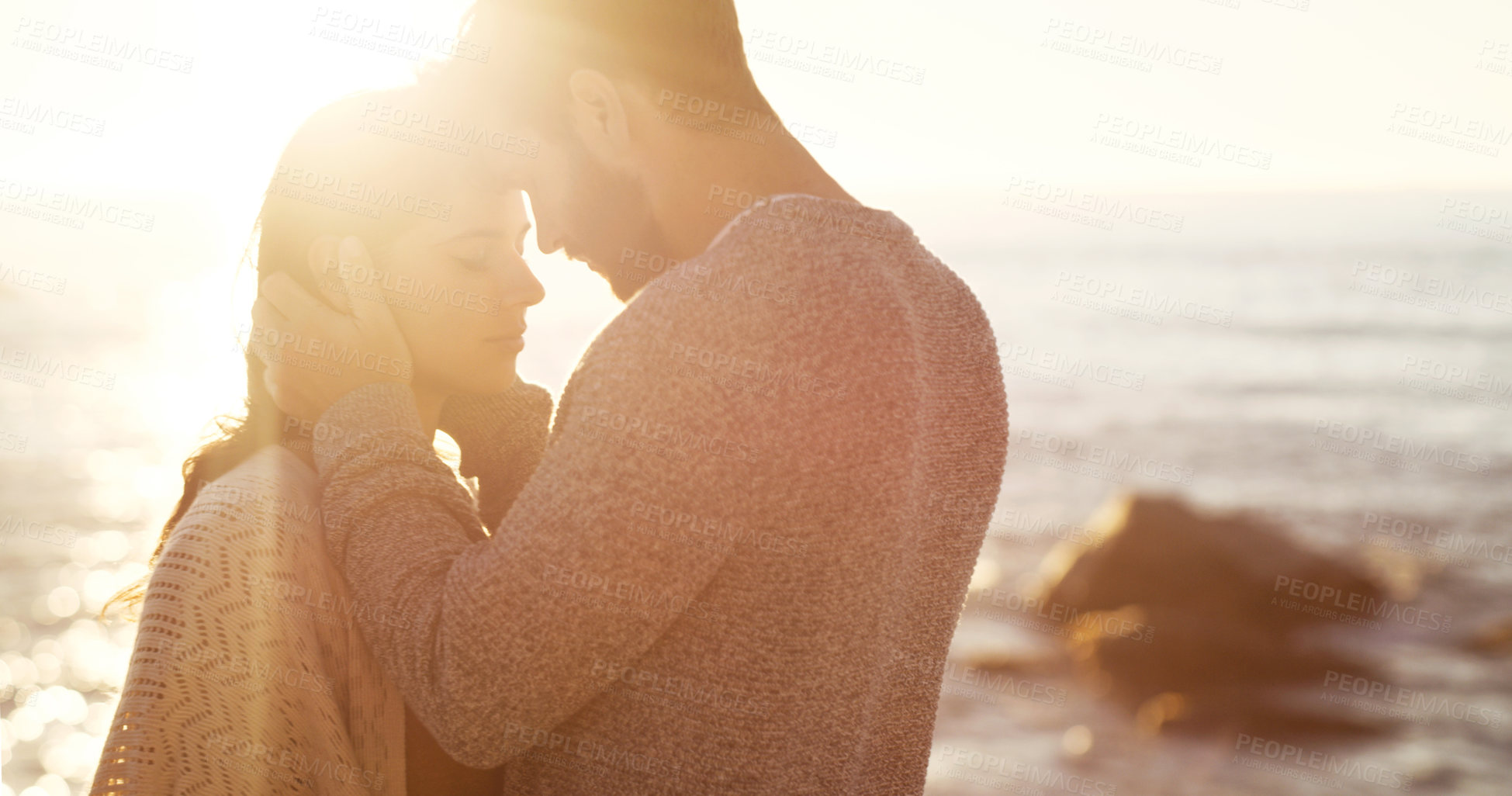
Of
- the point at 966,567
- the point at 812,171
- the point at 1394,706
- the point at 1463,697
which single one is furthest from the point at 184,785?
the point at 1463,697

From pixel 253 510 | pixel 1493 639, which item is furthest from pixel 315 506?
pixel 1493 639

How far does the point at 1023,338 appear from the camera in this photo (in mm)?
28844

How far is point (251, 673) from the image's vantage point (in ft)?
6.55

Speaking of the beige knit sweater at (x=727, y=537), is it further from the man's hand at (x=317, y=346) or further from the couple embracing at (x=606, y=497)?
the man's hand at (x=317, y=346)

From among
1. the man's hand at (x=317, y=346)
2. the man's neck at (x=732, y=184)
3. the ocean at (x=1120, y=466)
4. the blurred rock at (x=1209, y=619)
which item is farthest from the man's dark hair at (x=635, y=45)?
the blurred rock at (x=1209, y=619)

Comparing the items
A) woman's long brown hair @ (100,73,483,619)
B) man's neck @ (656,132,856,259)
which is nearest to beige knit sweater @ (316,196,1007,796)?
man's neck @ (656,132,856,259)

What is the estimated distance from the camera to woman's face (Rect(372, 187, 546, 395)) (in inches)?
101

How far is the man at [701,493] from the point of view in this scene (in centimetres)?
152

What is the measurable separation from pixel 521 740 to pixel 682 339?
2.40 feet

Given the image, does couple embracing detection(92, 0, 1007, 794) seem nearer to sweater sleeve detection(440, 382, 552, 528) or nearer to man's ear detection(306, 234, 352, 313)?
man's ear detection(306, 234, 352, 313)

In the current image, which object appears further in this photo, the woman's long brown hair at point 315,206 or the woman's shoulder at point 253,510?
the woman's long brown hair at point 315,206

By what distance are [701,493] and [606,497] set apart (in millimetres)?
144

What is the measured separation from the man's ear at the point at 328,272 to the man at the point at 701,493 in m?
0.41

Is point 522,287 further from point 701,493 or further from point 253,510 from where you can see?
point 701,493
